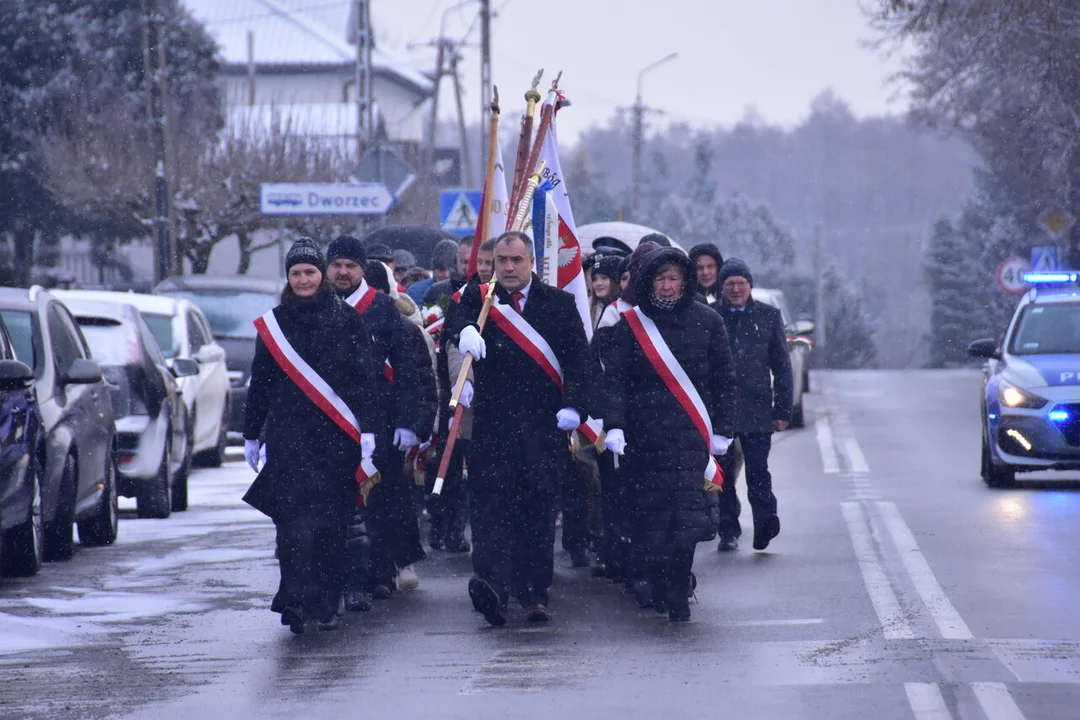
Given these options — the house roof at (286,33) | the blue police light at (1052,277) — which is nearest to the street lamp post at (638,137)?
the house roof at (286,33)

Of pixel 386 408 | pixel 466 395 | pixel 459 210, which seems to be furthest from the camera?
pixel 459 210

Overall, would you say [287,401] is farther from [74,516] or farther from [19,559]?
[74,516]

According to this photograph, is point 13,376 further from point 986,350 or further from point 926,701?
point 986,350

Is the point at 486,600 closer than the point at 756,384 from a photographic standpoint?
Yes

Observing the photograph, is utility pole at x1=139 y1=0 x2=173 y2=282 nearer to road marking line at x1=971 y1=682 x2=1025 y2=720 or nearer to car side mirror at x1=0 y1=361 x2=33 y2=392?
car side mirror at x1=0 y1=361 x2=33 y2=392

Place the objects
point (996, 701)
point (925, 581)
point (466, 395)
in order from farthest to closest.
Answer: point (925, 581) < point (466, 395) < point (996, 701)

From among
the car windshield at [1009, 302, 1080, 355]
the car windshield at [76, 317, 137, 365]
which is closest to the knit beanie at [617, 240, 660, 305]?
the car windshield at [76, 317, 137, 365]

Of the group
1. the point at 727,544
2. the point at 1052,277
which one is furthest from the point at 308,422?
the point at 1052,277

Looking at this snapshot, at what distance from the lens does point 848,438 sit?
23.5 metres

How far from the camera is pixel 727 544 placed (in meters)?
12.5

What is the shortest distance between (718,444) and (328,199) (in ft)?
46.3

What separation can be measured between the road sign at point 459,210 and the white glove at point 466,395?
1468 cm

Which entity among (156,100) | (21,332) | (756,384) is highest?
(156,100)

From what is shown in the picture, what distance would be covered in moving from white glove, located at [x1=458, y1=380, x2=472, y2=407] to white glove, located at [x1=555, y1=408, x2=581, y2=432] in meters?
0.48
